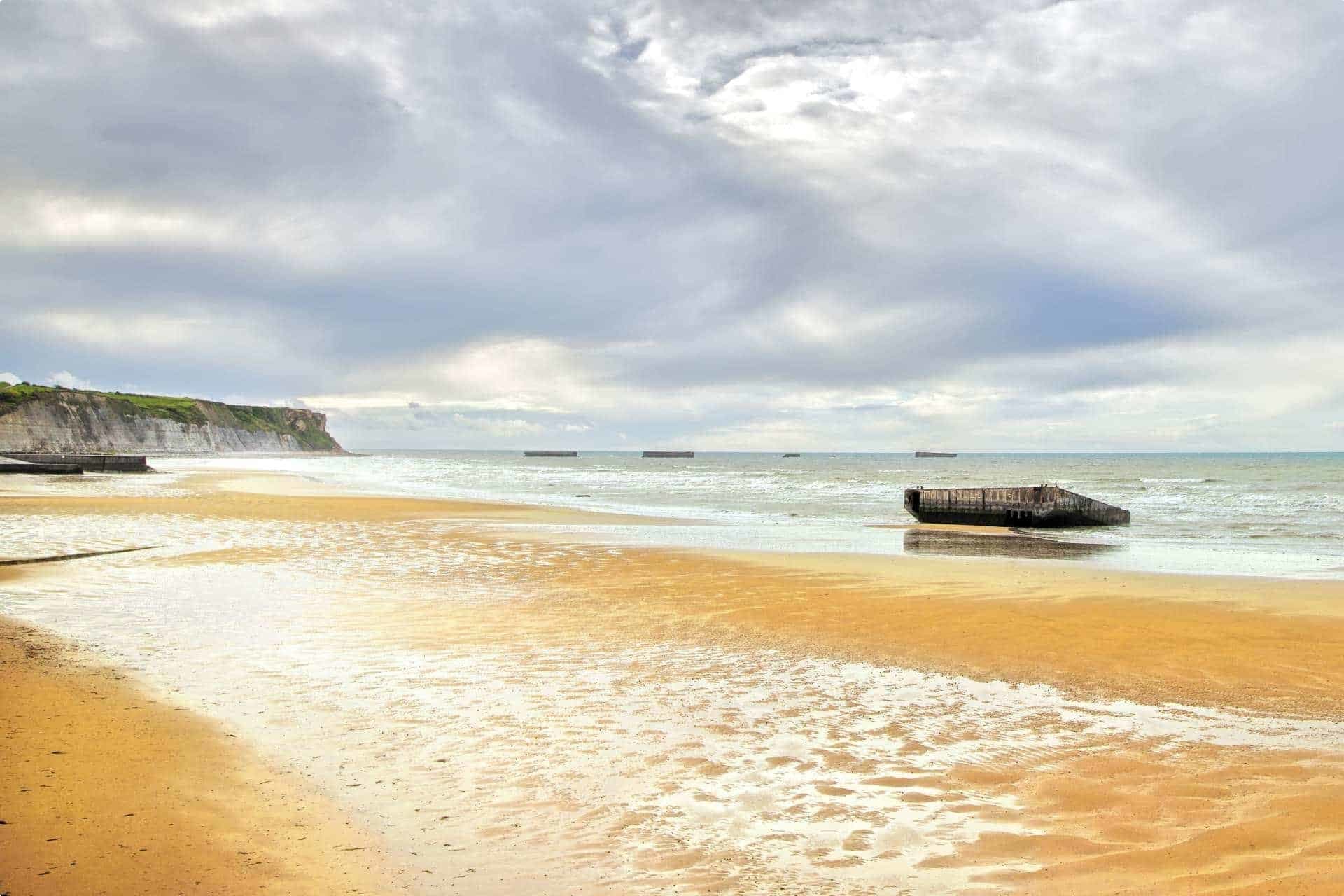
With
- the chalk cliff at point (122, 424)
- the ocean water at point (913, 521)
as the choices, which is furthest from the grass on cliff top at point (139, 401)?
the ocean water at point (913, 521)

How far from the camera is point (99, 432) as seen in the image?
123562mm

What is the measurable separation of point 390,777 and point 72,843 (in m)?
1.80

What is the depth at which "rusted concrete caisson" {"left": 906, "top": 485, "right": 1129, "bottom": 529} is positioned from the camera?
101ft

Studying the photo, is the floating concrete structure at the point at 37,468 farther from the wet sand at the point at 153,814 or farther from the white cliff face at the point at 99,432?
the wet sand at the point at 153,814

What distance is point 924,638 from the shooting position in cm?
1064

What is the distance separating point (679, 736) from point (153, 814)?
359 centimetres

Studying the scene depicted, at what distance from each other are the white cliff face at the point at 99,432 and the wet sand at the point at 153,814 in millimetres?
118045

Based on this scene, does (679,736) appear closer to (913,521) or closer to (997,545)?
(997,545)

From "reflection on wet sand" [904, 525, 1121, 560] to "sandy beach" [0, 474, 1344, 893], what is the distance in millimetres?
6937

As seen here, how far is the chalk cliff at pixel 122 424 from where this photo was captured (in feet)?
348

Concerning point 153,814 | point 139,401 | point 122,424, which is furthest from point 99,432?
point 153,814

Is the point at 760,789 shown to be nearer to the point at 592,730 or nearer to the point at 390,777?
the point at 592,730

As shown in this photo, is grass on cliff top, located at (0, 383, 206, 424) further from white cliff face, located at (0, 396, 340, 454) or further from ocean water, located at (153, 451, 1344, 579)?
ocean water, located at (153, 451, 1344, 579)

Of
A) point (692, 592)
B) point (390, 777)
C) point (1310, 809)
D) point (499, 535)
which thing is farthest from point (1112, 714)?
point (499, 535)
